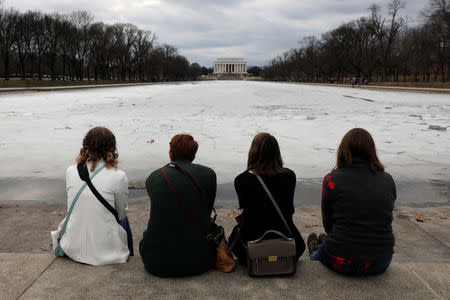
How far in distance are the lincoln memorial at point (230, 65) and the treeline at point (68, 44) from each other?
277 ft

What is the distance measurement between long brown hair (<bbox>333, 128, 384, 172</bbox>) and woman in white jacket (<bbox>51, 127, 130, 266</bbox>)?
197cm

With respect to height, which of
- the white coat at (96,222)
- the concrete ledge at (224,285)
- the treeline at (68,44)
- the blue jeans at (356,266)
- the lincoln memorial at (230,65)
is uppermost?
the lincoln memorial at (230,65)

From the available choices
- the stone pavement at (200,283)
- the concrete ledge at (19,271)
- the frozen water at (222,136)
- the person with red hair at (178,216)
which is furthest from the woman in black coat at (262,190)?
the frozen water at (222,136)

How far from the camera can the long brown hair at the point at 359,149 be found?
10.4ft

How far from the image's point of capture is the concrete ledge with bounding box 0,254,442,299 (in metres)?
3.07

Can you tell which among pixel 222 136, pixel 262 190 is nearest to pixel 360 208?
pixel 262 190

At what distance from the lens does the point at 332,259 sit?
3.33m

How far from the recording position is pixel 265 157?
3305 mm

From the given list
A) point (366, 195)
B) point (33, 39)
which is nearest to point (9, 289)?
point (366, 195)

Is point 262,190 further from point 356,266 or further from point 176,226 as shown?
point 356,266

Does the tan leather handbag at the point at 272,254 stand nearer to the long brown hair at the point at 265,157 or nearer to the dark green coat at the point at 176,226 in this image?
the long brown hair at the point at 265,157

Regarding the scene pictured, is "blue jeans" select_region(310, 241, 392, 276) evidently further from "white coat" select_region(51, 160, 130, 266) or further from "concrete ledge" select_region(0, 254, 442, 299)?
"white coat" select_region(51, 160, 130, 266)

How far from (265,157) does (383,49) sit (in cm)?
7130

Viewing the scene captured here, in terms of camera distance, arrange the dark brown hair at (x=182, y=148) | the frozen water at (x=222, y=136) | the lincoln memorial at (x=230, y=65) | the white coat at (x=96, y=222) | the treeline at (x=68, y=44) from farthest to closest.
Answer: the lincoln memorial at (x=230, y=65) < the treeline at (x=68, y=44) < the frozen water at (x=222, y=136) < the white coat at (x=96, y=222) < the dark brown hair at (x=182, y=148)
